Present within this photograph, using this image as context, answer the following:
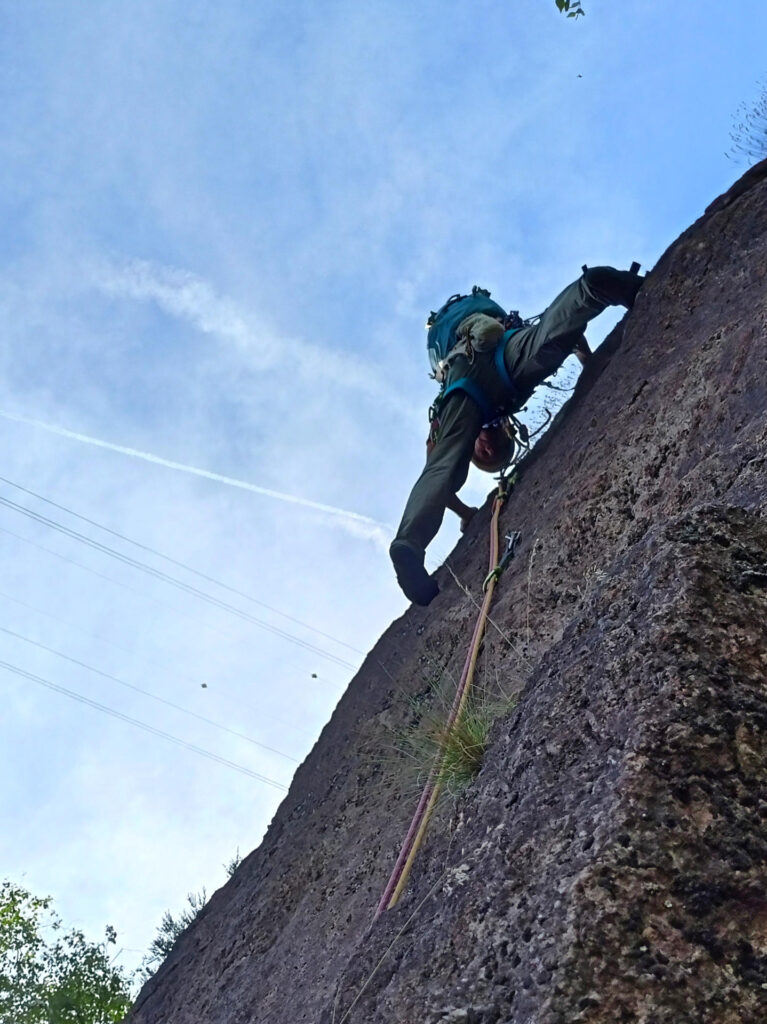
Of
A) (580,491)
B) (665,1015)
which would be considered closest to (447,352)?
(580,491)

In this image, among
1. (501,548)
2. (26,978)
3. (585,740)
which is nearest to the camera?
(585,740)

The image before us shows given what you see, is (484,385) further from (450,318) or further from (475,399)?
(450,318)

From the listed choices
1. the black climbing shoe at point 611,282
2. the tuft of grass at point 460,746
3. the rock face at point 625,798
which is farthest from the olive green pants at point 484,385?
the tuft of grass at point 460,746

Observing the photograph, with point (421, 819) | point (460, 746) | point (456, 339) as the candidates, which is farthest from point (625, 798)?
point (456, 339)

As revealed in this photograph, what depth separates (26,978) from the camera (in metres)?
18.2

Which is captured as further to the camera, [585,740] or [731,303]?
[731,303]

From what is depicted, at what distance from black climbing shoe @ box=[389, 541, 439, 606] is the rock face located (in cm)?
138

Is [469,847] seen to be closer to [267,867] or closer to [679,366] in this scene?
[679,366]

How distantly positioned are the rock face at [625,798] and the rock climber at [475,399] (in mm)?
1304

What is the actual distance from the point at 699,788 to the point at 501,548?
10.1 ft

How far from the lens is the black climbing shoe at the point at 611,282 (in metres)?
4.66

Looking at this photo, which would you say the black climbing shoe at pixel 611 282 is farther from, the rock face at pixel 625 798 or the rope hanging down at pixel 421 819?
the rope hanging down at pixel 421 819

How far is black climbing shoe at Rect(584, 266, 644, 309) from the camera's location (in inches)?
183

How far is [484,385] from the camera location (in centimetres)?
559
